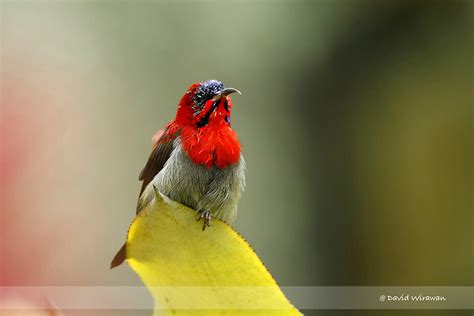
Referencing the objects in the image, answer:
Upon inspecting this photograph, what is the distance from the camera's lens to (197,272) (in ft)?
0.76

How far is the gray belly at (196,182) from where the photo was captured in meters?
0.86

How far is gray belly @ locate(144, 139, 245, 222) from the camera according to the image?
858 mm

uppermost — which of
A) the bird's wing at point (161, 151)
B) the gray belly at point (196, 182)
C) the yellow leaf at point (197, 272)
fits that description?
the yellow leaf at point (197, 272)

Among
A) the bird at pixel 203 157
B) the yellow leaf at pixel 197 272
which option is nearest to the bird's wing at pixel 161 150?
the bird at pixel 203 157

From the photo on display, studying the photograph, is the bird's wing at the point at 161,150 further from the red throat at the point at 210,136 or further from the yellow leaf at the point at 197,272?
the yellow leaf at the point at 197,272

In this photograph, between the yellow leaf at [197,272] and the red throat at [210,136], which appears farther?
the red throat at [210,136]

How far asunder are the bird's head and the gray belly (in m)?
0.05

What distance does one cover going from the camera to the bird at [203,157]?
2.75ft

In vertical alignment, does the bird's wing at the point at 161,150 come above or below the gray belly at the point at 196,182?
above

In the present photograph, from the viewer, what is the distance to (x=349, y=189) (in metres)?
1.96

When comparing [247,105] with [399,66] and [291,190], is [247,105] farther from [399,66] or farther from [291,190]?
[399,66]

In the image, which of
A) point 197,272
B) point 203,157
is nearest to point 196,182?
point 203,157

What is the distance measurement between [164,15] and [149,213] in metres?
1.62

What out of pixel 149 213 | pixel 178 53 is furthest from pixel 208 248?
pixel 178 53
